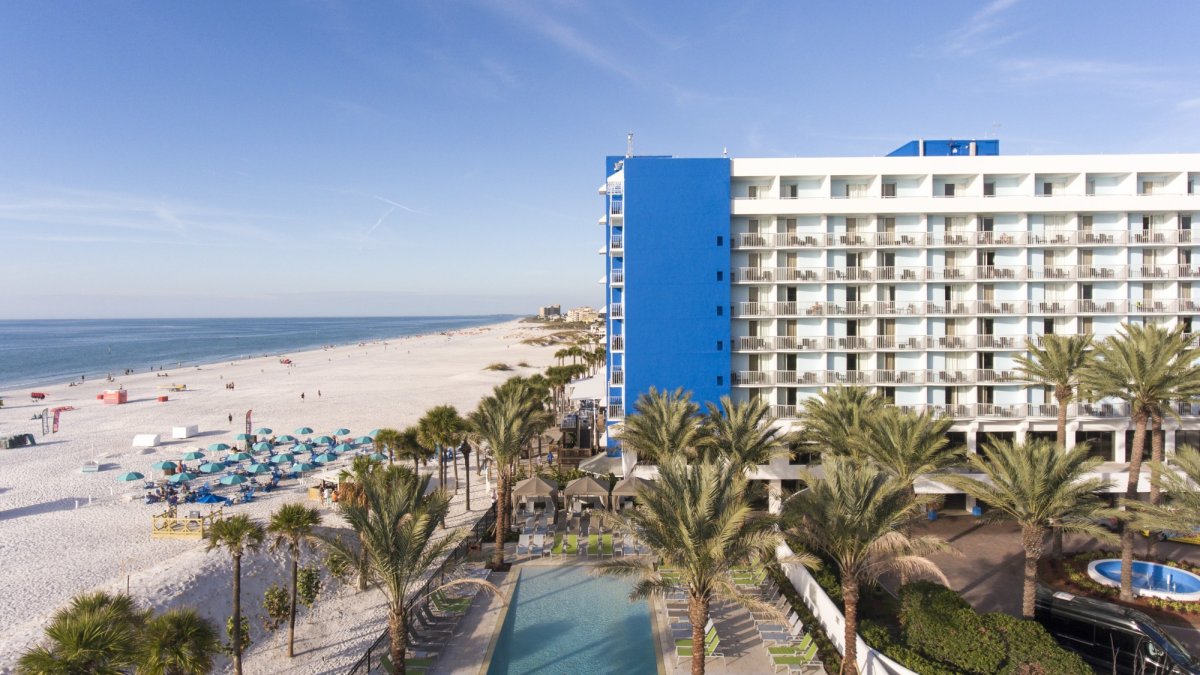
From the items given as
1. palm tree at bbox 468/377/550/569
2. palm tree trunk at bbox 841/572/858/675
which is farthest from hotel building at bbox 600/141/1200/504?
palm tree trunk at bbox 841/572/858/675

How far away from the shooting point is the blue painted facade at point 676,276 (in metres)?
29.5

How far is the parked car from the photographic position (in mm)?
13531

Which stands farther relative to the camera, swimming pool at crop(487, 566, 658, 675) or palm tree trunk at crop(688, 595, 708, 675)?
swimming pool at crop(487, 566, 658, 675)

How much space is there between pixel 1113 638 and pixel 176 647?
67.7 ft

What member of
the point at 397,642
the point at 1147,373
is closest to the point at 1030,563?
the point at 1147,373

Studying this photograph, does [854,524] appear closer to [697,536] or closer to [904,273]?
[697,536]

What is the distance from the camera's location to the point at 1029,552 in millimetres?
16500

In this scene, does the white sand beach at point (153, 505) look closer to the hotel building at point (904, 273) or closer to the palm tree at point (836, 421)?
the hotel building at point (904, 273)

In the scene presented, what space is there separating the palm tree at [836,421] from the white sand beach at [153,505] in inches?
627

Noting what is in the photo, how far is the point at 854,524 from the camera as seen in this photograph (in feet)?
44.4

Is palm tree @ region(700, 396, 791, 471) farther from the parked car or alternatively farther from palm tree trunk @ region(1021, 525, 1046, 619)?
the parked car

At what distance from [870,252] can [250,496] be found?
110 feet

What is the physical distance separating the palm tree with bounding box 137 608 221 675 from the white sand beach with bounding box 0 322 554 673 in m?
4.95

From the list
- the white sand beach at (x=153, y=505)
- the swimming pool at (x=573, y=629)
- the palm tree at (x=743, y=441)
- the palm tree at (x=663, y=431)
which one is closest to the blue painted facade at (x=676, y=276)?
the palm tree at (x=663, y=431)
